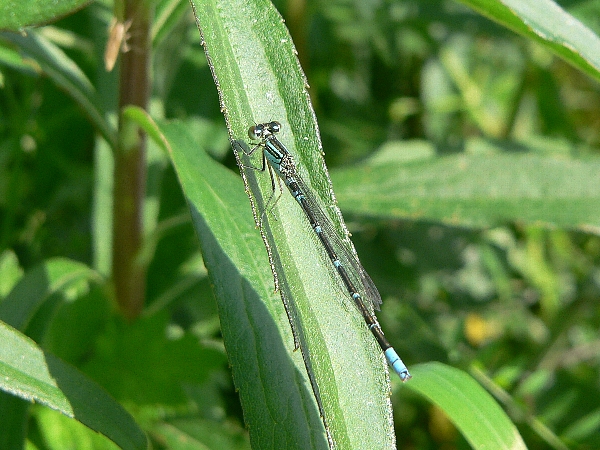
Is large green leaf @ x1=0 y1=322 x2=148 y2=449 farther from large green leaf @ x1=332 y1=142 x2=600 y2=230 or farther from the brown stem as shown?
large green leaf @ x1=332 y1=142 x2=600 y2=230

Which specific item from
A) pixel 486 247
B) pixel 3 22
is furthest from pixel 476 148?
pixel 3 22

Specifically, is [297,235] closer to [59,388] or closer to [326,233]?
[326,233]

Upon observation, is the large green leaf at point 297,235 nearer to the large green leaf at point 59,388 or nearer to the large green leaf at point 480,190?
the large green leaf at point 59,388

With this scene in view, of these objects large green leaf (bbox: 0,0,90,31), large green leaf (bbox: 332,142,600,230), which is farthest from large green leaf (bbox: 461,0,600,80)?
large green leaf (bbox: 0,0,90,31)

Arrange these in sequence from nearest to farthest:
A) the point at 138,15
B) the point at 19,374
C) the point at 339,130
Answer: the point at 19,374
the point at 138,15
the point at 339,130

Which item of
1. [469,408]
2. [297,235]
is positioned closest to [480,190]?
[469,408]

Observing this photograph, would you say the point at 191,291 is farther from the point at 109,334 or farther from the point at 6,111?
the point at 6,111
